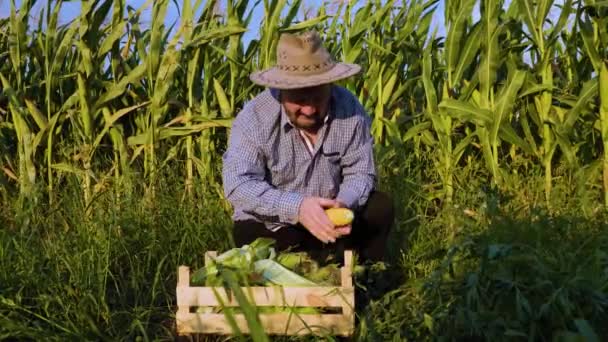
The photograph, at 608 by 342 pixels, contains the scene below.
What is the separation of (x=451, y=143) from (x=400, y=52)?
0.63 meters

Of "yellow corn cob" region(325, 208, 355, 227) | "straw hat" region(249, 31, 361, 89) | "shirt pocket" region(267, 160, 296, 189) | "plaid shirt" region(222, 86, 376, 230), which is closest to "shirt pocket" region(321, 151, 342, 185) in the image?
"plaid shirt" region(222, 86, 376, 230)

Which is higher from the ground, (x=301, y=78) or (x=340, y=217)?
(x=301, y=78)

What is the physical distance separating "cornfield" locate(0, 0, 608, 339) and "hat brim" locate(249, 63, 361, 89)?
4.62ft

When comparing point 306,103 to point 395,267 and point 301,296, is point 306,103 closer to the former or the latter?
point 301,296

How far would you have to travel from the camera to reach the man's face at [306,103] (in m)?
2.73

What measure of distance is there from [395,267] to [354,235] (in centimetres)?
45

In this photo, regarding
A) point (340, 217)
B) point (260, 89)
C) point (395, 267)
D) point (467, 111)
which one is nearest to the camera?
point (340, 217)

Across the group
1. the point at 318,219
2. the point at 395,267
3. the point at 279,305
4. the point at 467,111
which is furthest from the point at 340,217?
the point at 467,111

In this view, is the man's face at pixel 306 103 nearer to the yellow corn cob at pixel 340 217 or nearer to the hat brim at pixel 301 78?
the hat brim at pixel 301 78

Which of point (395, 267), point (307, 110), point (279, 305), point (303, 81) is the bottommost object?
point (395, 267)

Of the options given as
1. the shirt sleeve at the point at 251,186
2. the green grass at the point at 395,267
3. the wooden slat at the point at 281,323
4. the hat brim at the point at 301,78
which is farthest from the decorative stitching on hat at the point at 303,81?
the wooden slat at the point at 281,323

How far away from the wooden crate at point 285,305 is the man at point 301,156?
399mm

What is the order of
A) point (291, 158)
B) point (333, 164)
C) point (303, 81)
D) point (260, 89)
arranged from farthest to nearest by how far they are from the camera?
point (260, 89) → point (333, 164) → point (291, 158) → point (303, 81)

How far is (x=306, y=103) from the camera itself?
2.73 m
